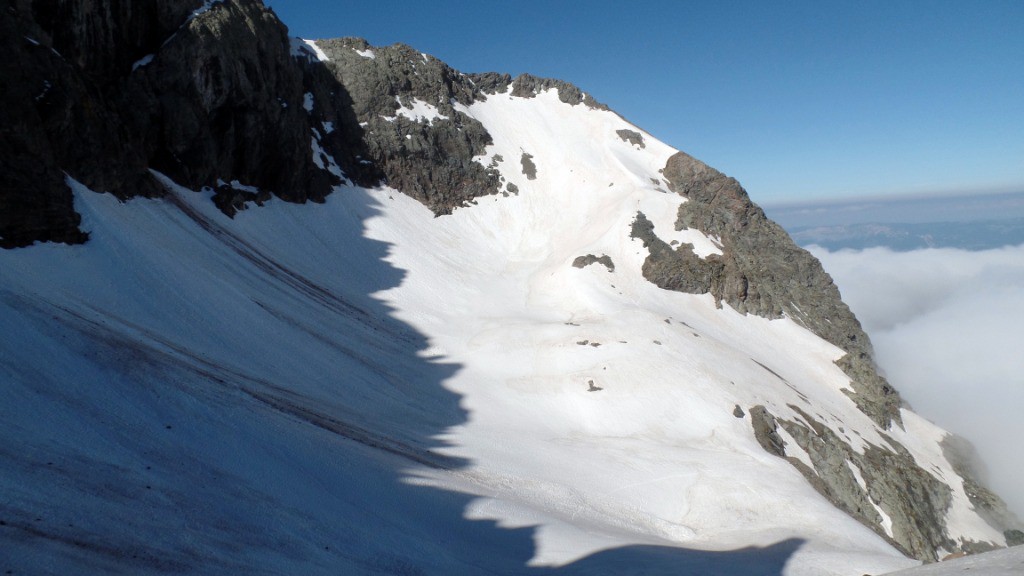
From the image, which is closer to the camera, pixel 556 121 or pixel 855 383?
pixel 855 383

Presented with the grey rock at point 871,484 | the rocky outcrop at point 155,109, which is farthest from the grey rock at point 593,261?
the rocky outcrop at point 155,109

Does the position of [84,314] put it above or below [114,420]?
above

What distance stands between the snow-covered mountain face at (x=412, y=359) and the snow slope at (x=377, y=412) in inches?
6.7

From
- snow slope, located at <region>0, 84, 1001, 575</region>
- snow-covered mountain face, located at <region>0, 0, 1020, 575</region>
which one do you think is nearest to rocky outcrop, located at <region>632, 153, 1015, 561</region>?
snow-covered mountain face, located at <region>0, 0, 1020, 575</region>

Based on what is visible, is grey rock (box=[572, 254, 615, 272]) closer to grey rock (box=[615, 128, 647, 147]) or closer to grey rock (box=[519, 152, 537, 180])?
grey rock (box=[519, 152, 537, 180])

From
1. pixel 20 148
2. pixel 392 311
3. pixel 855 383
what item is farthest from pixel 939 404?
pixel 20 148

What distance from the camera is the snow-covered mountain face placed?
15992 millimetres

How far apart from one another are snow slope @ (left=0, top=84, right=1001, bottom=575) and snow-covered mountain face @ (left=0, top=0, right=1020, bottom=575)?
0.56ft

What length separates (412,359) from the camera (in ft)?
138

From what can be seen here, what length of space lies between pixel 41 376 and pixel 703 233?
69.3 meters

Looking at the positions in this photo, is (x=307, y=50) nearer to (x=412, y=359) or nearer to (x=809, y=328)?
(x=412, y=359)

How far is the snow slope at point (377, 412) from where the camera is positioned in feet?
47.3

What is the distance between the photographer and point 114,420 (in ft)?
54.4

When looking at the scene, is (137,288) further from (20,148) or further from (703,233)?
(703,233)
